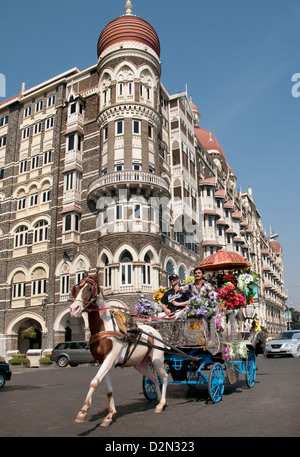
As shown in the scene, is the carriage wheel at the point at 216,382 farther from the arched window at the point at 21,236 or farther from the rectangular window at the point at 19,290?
the arched window at the point at 21,236

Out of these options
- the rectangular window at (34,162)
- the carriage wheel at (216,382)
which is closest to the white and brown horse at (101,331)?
the carriage wheel at (216,382)

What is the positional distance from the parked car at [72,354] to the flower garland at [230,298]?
18.8 metres

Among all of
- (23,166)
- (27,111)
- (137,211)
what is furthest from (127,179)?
(27,111)

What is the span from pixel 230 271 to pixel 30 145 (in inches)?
1309

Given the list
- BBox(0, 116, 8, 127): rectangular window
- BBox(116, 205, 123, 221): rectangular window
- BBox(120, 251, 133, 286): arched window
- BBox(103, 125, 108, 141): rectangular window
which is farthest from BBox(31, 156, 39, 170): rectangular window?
BBox(120, 251, 133, 286): arched window

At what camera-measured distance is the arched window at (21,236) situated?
37719 mm

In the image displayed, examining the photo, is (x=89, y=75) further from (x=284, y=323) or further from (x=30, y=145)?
(x=284, y=323)

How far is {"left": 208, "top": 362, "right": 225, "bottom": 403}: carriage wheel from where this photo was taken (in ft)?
25.6

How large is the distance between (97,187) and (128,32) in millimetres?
13870

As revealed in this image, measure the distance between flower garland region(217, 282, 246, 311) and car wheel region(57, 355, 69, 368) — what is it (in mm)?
20286

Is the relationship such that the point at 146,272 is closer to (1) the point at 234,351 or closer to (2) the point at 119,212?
(2) the point at 119,212

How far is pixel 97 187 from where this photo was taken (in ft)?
105

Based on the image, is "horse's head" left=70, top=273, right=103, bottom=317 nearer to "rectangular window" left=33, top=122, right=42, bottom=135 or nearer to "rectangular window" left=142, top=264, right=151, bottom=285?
"rectangular window" left=142, top=264, right=151, bottom=285

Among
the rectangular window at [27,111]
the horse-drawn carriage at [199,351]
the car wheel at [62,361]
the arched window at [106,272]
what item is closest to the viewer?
the horse-drawn carriage at [199,351]
